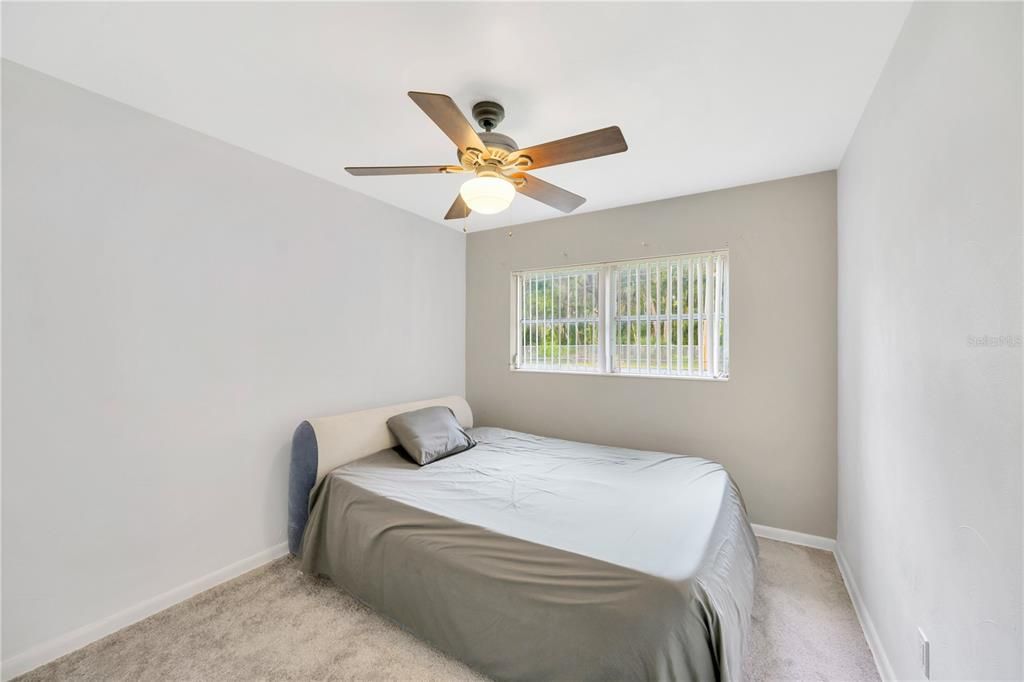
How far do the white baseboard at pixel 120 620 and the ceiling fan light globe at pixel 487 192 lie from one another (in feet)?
8.03

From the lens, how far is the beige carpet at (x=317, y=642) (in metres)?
1.63

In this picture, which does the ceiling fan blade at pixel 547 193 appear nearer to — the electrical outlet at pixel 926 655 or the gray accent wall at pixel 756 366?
the gray accent wall at pixel 756 366

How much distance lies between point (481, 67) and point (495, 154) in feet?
1.07

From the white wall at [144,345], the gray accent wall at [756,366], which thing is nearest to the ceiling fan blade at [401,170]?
the white wall at [144,345]

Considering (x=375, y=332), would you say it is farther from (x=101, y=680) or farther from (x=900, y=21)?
(x=900, y=21)

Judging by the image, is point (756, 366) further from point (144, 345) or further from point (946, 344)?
point (144, 345)

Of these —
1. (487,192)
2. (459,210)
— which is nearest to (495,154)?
(487,192)

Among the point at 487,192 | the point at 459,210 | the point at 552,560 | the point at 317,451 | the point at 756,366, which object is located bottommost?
the point at 552,560

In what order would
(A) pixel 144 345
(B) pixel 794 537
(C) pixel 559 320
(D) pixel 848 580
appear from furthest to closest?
1. (C) pixel 559 320
2. (B) pixel 794 537
3. (D) pixel 848 580
4. (A) pixel 144 345

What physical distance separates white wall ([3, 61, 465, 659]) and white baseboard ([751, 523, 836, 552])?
10.0 feet

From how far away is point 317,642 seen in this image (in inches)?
70.9

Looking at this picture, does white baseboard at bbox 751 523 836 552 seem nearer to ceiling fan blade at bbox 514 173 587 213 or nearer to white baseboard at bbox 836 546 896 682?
white baseboard at bbox 836 546 896 682

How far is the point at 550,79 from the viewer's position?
1689 mm

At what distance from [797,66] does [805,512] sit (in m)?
2.60
